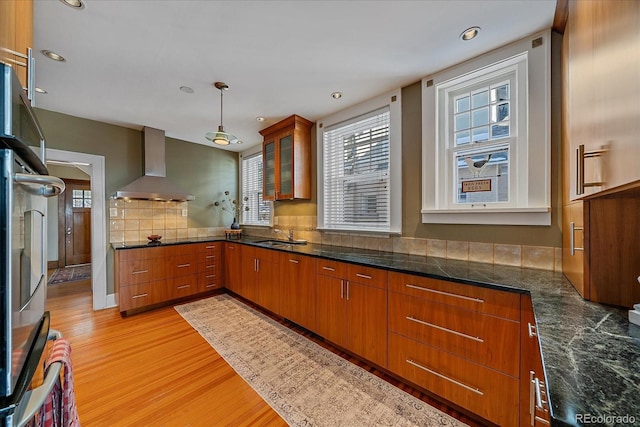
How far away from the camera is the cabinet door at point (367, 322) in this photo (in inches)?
76.1

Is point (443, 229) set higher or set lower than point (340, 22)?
lower

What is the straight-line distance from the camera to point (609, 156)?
796 millimetres

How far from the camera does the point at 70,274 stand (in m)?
5.39

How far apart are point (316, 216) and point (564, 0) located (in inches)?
110

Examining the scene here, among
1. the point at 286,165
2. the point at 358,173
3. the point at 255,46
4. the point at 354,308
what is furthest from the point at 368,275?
the point at 286,165

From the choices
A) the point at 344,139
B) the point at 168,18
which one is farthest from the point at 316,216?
the point at 168,18

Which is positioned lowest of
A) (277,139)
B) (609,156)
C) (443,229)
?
(443,229)

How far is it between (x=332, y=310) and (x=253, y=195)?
9.97ft

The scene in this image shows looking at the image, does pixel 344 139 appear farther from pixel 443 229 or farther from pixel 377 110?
pixel 443 229

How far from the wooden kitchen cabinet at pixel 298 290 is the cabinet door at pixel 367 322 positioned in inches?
18.4

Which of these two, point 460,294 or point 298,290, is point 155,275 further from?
point 460,294

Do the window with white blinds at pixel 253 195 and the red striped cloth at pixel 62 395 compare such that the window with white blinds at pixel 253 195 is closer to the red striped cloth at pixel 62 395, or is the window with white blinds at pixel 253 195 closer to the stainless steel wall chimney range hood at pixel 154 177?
the stainless steel wall chimney range hood at pixel 154 177

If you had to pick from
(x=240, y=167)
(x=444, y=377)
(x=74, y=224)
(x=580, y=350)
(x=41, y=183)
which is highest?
(x=240, y=167)

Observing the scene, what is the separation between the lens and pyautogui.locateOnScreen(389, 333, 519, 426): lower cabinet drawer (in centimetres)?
139
